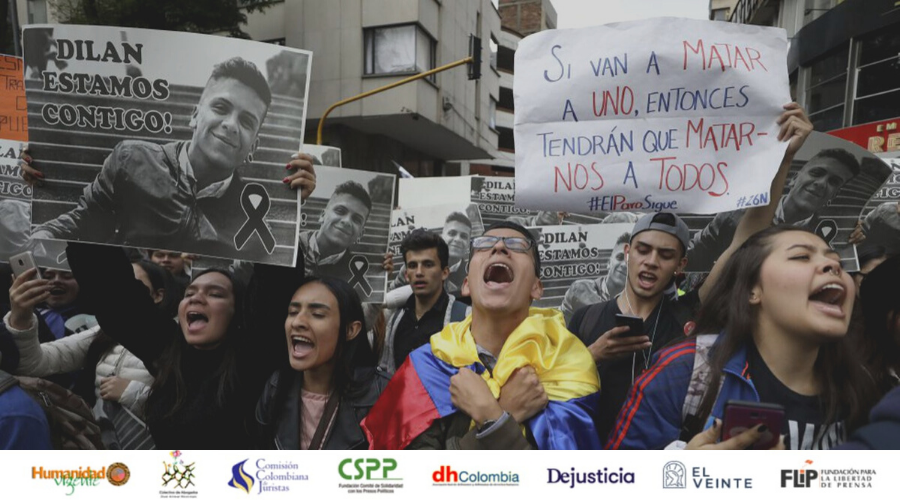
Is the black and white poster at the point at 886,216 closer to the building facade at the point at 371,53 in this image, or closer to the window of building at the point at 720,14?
the window of building at the point at 720,14

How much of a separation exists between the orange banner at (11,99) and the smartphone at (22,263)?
3.77 feet

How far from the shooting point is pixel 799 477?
194 cm

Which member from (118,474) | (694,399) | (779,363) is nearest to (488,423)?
(694,399)

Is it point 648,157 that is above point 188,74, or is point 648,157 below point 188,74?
below

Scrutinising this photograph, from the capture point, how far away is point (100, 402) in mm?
2672

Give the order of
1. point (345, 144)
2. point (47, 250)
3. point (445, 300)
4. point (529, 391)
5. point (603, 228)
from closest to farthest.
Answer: point (529, 391) < point (47, 250) < point (445, 300) < point (603, 228) < point (345, 144)

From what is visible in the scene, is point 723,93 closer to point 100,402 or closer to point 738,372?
point 738,372

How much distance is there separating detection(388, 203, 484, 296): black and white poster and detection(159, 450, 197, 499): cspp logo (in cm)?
235

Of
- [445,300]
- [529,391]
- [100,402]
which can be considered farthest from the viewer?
[445,300]

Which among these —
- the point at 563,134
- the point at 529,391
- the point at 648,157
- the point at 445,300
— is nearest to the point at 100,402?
the point at 445,300

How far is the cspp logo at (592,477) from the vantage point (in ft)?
6.73

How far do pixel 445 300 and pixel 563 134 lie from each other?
4.97ft

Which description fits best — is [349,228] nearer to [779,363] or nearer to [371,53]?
[779,363]

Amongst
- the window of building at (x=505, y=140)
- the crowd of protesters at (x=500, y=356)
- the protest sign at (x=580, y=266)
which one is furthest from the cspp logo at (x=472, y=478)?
the window of building at (x=505, y=140)
